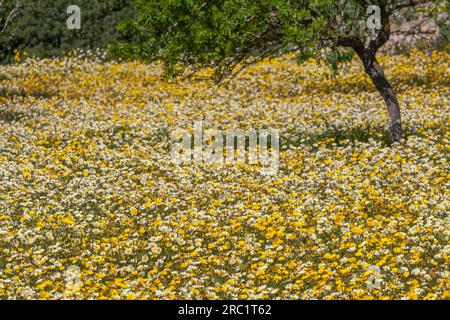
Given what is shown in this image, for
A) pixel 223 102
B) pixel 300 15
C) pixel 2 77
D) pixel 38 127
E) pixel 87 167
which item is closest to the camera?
pixel 300 15

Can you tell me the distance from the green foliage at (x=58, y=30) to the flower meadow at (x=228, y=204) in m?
9.17

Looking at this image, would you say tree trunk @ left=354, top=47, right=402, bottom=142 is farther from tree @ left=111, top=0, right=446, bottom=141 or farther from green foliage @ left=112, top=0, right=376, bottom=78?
green foliage @ left=112, top=0, right=376, bottom=78

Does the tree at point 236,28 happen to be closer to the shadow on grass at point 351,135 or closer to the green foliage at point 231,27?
the green foliage at point 231,27

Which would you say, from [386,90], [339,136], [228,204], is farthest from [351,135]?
[228,204]

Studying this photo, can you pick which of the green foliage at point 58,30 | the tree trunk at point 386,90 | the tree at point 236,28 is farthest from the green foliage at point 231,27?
the green foliage at point 58,30

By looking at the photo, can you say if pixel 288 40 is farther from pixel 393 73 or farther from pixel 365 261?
Answer: pixel 393 73

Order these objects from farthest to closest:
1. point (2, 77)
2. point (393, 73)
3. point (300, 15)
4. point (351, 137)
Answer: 1. point (2, 77)
2. point (393, 73)
3. point (351, 137)
4. point (300, 15)

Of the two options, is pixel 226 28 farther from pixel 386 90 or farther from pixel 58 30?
pixel 58 30

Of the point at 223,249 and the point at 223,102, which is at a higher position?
the point at 223,102

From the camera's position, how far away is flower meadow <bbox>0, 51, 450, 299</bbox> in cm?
977

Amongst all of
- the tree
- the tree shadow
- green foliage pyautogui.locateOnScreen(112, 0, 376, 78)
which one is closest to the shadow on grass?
the tree shadow

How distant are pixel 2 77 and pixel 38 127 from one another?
30.4 feet

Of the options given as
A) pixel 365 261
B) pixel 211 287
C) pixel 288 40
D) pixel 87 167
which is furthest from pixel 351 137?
pixel 211 287

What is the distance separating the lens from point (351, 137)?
56.0 ft
